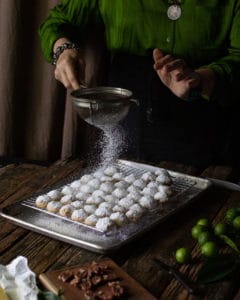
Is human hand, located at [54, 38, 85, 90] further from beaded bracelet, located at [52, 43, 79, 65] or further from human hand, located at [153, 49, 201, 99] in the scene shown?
human hand, located at [153, 49, 201, 99]

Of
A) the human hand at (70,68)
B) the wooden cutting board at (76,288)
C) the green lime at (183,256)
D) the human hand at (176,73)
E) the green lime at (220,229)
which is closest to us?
the wooden cutting board at (76,288)

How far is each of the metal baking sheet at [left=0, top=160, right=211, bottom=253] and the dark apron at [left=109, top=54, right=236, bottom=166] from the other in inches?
15.1

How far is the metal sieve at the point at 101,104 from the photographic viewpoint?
1.50 m

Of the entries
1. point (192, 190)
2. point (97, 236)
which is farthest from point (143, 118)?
point (97, 236)

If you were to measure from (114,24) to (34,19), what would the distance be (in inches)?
14.4

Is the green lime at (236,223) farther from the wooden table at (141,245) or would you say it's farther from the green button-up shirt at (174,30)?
the green button-up shirt at (174,30)

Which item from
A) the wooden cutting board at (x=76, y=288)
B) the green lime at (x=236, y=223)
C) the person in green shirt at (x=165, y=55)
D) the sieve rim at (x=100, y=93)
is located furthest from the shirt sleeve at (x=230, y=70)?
the wooden cutting board at (x=76, y=288)

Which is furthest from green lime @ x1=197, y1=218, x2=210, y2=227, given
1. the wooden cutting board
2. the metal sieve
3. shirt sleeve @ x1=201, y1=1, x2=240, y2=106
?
shirt sleeve @ x1=201, y1=1, x2=240, y2=106

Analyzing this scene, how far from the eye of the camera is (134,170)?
5.64ft

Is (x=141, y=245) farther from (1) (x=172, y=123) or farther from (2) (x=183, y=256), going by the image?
(1) (x=172, y=123)

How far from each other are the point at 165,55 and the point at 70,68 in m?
0.27

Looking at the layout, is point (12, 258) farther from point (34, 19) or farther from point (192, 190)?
point (34, 19)

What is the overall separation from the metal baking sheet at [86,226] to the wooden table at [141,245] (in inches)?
0.7

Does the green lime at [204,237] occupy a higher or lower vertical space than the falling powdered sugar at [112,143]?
higher
